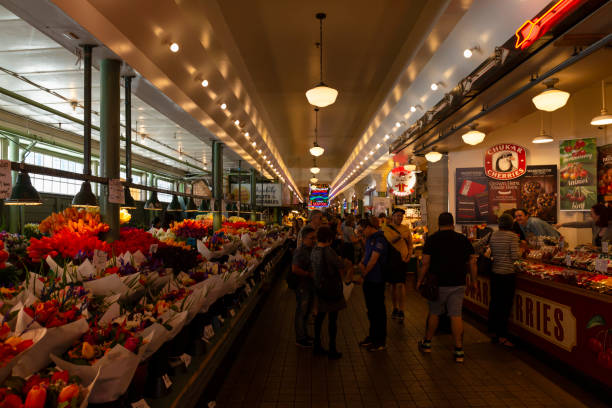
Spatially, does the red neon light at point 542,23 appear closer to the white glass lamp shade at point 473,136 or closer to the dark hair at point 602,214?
the white glass lamp shade at point 473,136

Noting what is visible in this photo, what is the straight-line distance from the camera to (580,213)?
8.41 meters

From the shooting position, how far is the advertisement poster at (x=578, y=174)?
7977 mm

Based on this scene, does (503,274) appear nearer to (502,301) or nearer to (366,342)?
(502,301)

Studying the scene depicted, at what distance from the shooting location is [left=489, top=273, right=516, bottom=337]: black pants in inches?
203

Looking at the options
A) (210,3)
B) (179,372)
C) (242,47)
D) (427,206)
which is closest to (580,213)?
(427,206)

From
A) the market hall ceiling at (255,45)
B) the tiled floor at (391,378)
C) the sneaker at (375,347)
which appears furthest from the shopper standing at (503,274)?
the market hall ceiling at (255,45)

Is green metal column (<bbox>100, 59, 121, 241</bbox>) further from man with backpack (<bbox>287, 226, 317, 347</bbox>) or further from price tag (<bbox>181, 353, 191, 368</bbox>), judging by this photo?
price tag (<bbox>181, 353, 191, 368</bbox>)

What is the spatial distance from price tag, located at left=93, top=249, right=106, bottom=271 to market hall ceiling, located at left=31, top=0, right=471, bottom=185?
2016mm

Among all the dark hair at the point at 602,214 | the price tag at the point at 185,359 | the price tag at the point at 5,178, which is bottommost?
the price tag at the point at 185,359

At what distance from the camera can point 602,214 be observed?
5.85 meters

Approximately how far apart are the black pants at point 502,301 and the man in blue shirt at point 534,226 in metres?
1.85

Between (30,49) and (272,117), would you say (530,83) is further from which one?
(272,117)

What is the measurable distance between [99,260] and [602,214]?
6.63m

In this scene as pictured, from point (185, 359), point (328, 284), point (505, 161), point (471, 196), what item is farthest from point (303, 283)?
point (471, 196)
